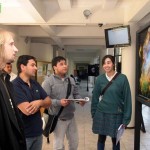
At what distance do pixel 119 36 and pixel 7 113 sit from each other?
4.06m

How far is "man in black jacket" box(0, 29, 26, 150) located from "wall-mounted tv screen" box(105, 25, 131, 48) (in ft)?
12.5

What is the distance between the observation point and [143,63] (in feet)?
9.34

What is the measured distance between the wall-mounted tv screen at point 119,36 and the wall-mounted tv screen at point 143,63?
2124mm

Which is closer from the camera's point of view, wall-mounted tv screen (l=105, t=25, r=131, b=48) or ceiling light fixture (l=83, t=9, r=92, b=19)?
wall-mounted tv screen (l=105, t=25, r=131, b=48)

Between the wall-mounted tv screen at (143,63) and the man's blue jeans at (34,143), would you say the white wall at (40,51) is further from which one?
the man's blue jeans at (34,143)

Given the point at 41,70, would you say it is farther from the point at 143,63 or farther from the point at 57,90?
the point at 143,63

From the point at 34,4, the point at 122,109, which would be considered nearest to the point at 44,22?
the point at 34,4

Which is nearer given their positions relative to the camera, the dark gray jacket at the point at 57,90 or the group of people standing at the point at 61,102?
the group of people standing at the point at 61,102

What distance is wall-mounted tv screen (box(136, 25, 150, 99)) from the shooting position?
104 inches

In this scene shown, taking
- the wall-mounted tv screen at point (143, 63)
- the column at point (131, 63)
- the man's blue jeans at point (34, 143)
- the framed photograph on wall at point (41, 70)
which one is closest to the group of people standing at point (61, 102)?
the man's blue jeans at point (34, 143)

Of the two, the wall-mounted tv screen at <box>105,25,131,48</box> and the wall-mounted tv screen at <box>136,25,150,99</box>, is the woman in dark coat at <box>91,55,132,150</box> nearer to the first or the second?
the wall-mounted tv screen at <box>136,25,150,99</box>

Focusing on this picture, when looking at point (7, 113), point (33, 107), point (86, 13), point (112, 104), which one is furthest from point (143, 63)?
point (86, 13)

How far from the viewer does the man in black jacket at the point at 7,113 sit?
4.73 feet

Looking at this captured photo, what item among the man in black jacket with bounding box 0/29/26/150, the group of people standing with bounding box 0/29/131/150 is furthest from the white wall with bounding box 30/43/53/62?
the man in black jacket with bounding box 0/29/26/150
